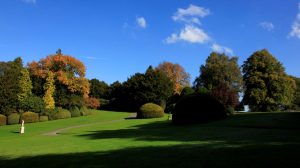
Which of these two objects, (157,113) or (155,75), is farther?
(155,75)

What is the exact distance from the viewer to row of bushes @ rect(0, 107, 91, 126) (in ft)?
152

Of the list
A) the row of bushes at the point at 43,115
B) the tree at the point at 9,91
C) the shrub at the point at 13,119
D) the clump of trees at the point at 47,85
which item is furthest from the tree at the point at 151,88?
the shrub at the point at 13,119

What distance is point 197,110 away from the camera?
27.6m

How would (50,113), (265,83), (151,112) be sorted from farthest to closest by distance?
(265,83) → (50,113) → (151,112)

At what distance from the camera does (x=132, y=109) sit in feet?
222

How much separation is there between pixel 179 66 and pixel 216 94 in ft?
128

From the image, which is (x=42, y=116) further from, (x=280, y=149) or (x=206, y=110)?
(x=280, y=149)

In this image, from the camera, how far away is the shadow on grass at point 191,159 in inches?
318

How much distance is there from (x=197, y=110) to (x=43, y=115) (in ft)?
93.8

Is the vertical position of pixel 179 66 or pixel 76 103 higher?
pixel 179 66

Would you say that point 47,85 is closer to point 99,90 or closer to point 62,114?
point 62,114

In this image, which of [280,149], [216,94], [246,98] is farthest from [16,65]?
[280,149]

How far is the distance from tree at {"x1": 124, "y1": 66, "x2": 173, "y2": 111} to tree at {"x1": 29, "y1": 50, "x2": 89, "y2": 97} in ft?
38.6

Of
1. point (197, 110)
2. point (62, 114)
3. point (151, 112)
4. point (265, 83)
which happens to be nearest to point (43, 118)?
point (62, 114)
